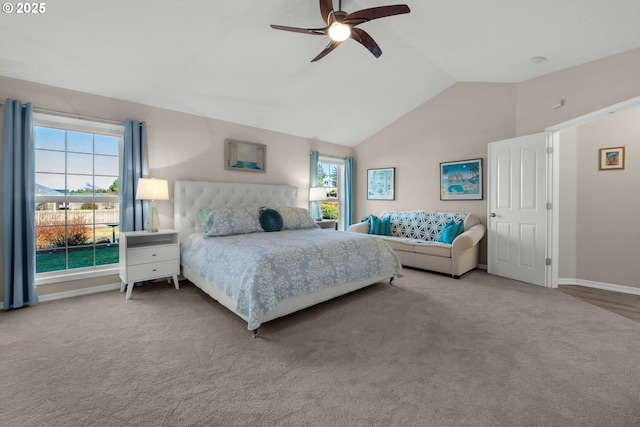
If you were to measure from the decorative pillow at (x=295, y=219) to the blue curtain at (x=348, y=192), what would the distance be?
202 cm

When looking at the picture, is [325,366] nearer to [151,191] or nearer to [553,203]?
[151,191]

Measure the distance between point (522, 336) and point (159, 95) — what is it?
190 inches

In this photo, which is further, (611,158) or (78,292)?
(611,158)

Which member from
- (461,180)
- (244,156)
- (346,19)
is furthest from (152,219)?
(461,180)

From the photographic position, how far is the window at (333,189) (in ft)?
21.1

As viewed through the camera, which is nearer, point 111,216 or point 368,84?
point 111,216

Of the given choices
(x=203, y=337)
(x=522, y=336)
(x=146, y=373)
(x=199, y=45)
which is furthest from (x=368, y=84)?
(x=146, y=373)

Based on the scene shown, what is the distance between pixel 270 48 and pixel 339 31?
44.3 inches

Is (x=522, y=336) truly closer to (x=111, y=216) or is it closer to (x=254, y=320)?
(x=254, y=320)

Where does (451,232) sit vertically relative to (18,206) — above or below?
below

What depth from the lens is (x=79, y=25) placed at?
251 cm

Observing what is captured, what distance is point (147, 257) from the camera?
11.0ft

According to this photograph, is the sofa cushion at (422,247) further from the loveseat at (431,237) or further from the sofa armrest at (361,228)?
the sofa armrest at (361,228)

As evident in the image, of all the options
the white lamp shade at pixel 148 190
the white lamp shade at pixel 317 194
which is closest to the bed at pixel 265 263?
the white lamp shade at pixel 148 190
